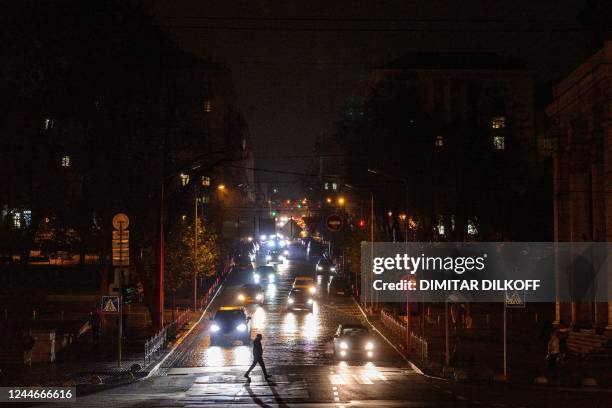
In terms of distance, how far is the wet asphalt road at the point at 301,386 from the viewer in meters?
22.4

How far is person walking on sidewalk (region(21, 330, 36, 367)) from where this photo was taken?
32031 millimetres

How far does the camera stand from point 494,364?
3391 centimetres

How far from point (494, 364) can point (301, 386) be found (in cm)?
1067

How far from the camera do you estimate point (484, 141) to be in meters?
61.7

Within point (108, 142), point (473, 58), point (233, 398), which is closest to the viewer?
point (233, 398)

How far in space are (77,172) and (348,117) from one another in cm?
3037

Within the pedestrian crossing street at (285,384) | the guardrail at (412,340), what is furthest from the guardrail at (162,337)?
the guardrail at (412,340)

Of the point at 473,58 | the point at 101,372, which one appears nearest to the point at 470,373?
the point at 101,372

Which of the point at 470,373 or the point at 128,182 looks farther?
the point at 128,182

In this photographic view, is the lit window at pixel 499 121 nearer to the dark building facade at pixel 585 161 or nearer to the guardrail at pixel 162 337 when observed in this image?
the dark building facade at pixel 585 161

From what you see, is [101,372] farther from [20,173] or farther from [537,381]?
[537,381]

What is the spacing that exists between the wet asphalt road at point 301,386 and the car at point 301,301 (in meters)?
16.5

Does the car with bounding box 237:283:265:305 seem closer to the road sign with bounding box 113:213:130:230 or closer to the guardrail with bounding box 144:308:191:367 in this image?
the guardrail with bounding box 144:308:191:367

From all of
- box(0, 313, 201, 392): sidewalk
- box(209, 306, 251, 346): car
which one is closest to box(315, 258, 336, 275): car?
box(0, 313, 201, 392): sidewalk
